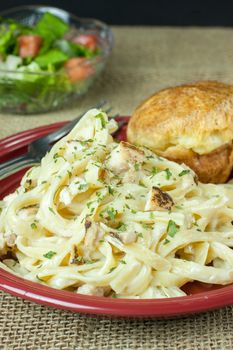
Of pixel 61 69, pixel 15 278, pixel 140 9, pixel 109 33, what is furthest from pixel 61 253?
pixel 140 9

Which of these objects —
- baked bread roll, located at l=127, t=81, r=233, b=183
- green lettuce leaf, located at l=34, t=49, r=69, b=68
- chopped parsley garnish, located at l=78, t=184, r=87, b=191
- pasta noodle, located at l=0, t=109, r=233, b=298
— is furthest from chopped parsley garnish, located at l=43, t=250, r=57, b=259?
green lettuce leaf, located at l=34, t=49, r=69, b=68

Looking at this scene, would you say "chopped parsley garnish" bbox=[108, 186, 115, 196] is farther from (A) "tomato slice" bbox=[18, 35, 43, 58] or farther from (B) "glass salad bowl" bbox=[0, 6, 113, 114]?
(A) "tomato slice" bbox=[18, 35, 43, 58]

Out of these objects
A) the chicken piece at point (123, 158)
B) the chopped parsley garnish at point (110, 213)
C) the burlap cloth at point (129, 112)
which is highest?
the chicken piece at point (123, 158)

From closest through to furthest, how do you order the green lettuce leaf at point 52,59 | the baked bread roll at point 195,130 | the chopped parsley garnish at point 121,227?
1. the chopped parsley garnish at point 121,227
2. the baked bread roll at point 195,130
3. the green lettuce leaf at point 52,59

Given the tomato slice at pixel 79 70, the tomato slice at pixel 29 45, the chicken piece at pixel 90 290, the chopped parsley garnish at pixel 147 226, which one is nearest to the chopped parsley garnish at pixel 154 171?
the chopped parsley garnish at pixel 147 226

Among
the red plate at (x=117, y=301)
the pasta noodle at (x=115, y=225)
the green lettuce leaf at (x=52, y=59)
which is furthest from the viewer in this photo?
the green lettuce leaf at (x=52, y=59)

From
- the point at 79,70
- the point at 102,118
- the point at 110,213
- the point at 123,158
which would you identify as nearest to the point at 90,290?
the point at 110,213

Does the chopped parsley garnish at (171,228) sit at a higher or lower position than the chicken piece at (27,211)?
higher

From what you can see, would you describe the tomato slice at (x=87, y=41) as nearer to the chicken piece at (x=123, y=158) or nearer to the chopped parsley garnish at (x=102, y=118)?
the chopped parsley garnish at (x=102, y=118)
